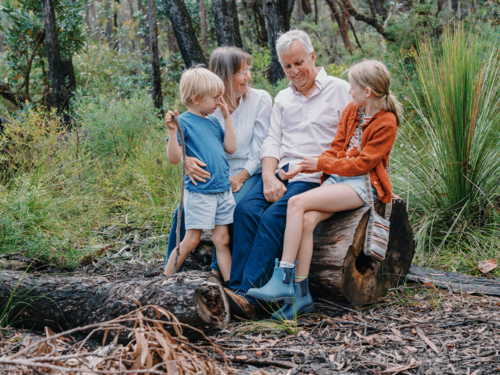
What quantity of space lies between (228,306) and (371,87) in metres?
1.57

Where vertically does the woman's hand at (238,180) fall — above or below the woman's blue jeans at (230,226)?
above

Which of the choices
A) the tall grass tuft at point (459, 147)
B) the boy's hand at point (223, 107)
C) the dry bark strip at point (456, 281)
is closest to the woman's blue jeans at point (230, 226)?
the boy's hand at point (223, 107)

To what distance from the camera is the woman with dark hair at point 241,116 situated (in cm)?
328

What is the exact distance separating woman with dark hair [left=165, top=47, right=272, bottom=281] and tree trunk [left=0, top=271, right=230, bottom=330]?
800mm

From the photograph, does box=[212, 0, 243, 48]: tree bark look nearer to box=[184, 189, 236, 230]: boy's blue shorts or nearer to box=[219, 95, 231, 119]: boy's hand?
box=[219, 95, 231, 119]: boy's hand

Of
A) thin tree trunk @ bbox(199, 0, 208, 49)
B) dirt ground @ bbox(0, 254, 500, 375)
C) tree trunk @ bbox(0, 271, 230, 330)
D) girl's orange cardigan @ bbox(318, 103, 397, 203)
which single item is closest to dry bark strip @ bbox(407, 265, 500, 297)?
dirt ground @ bbox(0, 254, 500, 375)

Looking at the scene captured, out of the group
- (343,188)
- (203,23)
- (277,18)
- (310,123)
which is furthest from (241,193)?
(203,23)

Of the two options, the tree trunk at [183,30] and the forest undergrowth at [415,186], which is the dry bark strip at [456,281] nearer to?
the forest undergrowth at [415,186]

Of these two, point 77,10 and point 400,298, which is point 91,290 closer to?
point 400,298

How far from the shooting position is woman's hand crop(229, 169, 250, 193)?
→ 3375 mm

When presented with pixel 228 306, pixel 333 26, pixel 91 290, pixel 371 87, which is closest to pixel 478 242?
pixel 371 87

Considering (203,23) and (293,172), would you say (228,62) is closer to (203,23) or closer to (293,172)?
(293,172)

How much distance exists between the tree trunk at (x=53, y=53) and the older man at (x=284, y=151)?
18.6 ft

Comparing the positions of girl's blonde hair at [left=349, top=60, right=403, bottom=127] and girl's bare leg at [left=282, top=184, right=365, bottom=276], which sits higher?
girl's blonde hair at [left=349, top=60, right=403, bottom=127]
